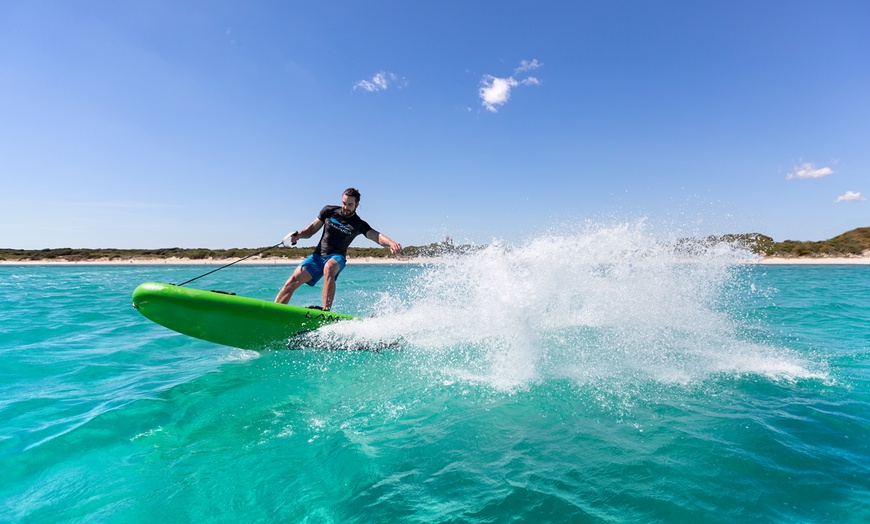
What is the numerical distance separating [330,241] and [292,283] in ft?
3.33

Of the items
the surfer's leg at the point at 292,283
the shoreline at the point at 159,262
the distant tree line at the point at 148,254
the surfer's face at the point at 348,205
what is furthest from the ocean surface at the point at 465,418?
the distant tree line at the point at 148,254

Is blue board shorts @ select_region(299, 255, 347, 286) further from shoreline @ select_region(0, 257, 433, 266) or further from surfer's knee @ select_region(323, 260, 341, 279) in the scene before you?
shoreline @ select_region(0, 257, 433, 266)

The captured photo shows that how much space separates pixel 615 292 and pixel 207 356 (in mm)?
8693

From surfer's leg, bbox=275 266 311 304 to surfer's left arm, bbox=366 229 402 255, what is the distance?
1.34 meters

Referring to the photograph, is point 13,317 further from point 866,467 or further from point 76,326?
point 866,467

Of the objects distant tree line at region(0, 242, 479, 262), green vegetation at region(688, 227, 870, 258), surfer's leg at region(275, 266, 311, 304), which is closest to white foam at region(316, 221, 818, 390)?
surfer's leg at region(275, 266, 311, 304)

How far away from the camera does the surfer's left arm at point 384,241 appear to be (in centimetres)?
750

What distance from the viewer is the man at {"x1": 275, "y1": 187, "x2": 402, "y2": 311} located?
7.61 metres

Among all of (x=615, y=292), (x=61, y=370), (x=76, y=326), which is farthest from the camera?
(x=76, y=326)

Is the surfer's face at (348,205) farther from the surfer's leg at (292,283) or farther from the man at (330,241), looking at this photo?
the surfer's leg at (292,283)

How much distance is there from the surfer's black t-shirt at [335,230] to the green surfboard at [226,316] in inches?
49.3

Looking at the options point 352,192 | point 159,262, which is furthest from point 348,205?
point 159,262

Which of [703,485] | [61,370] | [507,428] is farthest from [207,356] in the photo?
[703,485]

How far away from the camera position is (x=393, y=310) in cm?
888
